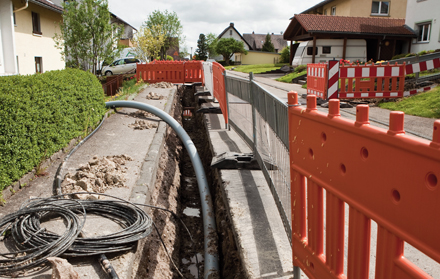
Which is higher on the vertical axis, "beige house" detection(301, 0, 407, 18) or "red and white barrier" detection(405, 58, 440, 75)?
"beige house" detection(301, 0, 407, 18)

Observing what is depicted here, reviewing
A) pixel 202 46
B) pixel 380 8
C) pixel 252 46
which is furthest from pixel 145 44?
pixel 252 46

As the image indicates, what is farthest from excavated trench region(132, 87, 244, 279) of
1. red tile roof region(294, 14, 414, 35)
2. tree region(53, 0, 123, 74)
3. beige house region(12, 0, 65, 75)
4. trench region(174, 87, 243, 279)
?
red tile roof region(294, 14, 414, 35)

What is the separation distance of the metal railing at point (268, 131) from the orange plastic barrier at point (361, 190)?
0.65 meters

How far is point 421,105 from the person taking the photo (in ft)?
34.7

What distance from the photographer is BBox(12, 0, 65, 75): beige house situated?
19219 millimetres

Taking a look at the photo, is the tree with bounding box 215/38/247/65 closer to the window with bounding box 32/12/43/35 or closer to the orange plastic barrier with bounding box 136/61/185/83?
the orange plastic barrier with bounding box 136/61/185/83

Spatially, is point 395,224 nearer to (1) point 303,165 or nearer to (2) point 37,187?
(1) point 303,165

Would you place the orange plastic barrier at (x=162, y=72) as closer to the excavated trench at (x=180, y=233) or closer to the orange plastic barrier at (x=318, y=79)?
the orange plastic barrier at (x=318, y=79)

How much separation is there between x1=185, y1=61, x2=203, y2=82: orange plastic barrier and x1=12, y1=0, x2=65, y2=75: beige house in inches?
289

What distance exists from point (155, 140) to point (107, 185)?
2.48m

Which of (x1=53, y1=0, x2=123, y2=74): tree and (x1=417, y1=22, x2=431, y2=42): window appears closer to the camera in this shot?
(x1=53, y1=0, x2=123, y2=74): tree

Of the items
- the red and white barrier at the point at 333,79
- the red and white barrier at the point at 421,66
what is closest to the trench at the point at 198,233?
the red and white barrier at the point at 333,79

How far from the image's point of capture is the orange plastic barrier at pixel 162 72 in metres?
22.1

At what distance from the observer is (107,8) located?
14.6 meters
